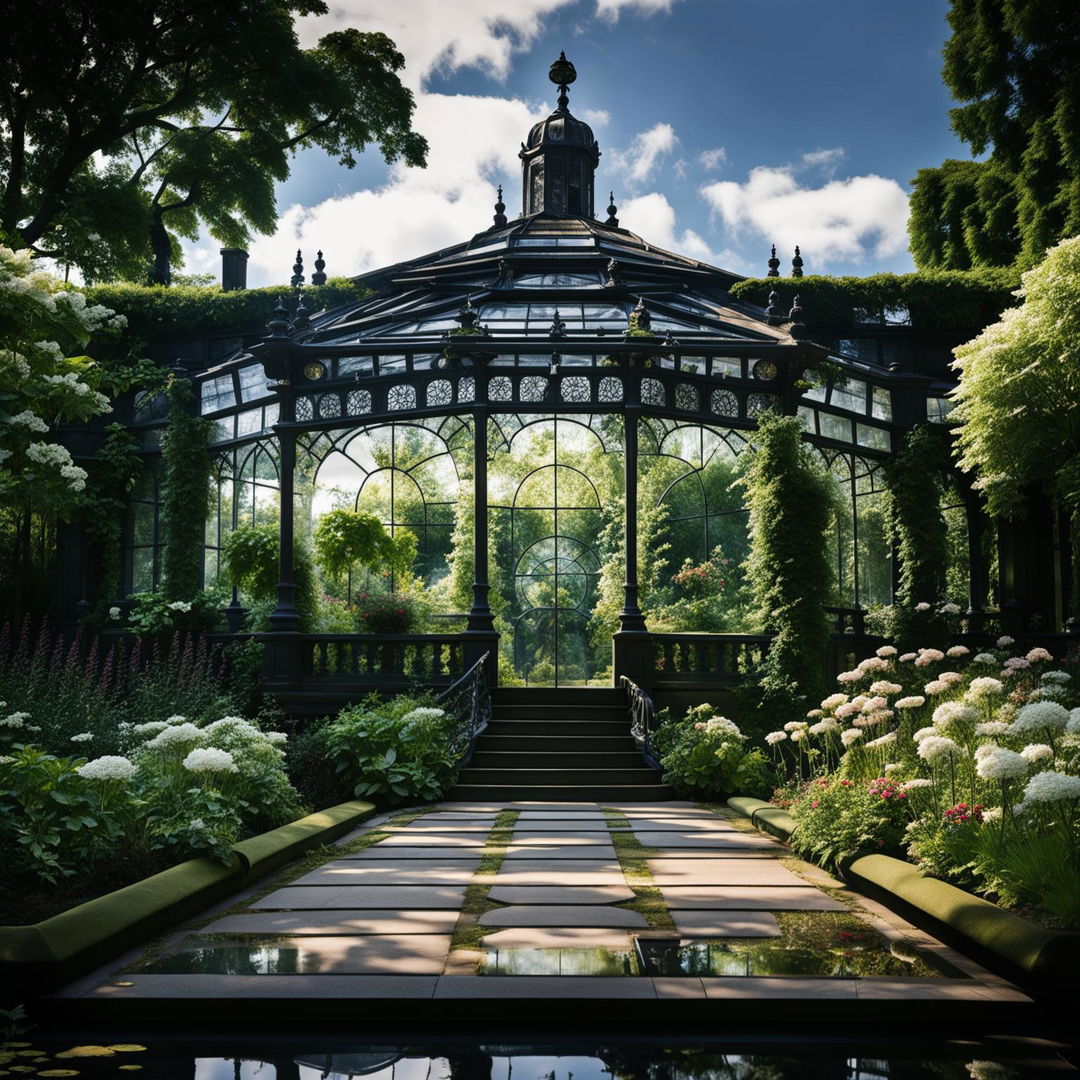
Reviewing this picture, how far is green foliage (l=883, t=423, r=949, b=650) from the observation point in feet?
47.9

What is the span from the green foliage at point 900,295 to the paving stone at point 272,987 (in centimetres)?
1755

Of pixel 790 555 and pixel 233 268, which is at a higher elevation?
pixel 233 268

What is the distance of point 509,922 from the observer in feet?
17.0

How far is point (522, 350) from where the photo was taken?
14578 mm

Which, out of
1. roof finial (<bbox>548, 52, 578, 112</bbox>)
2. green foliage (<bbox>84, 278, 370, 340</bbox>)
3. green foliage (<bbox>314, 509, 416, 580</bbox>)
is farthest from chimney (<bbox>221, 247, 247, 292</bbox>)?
green foliage (<bbox>314, 509, 416, 580</bbox>)

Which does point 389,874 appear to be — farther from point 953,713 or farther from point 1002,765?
point 1002,765

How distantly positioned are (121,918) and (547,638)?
13.6 metres

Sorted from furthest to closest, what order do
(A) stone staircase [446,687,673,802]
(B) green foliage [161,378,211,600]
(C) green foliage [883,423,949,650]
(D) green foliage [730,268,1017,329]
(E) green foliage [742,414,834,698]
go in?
(D) green foliage [730,268,1017,329], (B) green foliage [161,378,211,600], (C) green foliage [883,423,949,650], (E) green foliage [742,414,834,698], (A) stone staircase [446,687,673,802]

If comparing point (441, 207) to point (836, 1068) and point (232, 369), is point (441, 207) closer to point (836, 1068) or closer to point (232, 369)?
point (232, 369)

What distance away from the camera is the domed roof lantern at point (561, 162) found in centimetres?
2453

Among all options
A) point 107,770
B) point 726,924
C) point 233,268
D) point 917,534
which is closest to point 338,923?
point 107,770

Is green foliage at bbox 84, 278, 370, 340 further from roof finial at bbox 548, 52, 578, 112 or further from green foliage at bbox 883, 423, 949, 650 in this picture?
green foliage at bbox 883, 423, 949, 650

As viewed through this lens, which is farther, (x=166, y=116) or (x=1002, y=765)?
(x=166, y=116)

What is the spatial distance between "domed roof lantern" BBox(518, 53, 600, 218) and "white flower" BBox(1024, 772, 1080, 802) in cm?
2147
